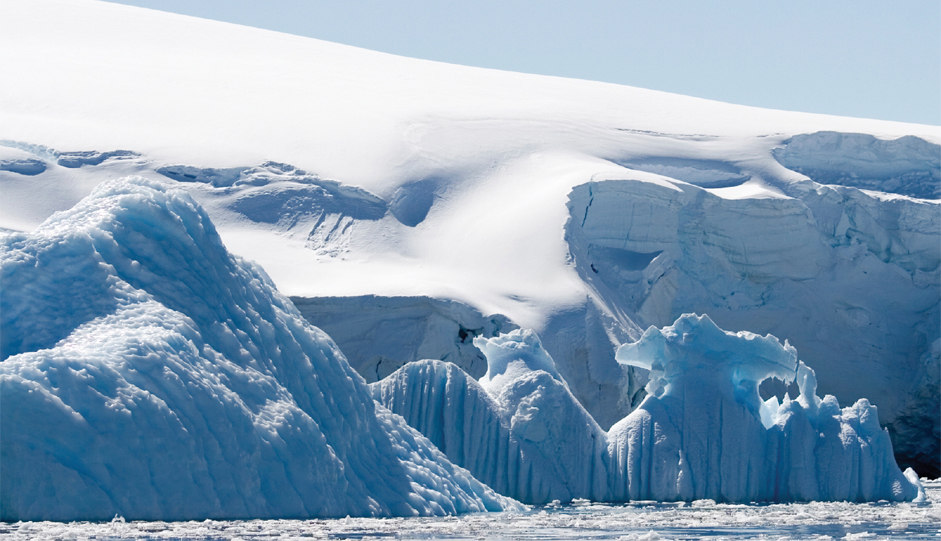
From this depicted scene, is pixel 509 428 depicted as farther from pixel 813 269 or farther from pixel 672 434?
pixel 813 269

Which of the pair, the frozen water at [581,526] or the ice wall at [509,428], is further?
the ice wall at [509,428]

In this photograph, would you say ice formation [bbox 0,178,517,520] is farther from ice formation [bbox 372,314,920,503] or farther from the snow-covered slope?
the snow-covered slope

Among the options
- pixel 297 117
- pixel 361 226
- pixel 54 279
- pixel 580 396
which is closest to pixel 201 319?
pixel 54 279

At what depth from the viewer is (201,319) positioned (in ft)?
33.3

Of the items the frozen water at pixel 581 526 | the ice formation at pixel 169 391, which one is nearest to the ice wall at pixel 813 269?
the frozen water at pixel 581 526

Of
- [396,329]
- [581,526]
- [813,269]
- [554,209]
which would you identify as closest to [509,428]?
[581,526]

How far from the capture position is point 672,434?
15117 millimetres

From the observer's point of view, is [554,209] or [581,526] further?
[554,209]

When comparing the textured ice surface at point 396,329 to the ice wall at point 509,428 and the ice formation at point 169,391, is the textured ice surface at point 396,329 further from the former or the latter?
the ice formation at point 169,391

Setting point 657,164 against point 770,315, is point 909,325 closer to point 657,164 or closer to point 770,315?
point 770,315

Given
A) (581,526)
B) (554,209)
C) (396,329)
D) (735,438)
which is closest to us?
(581,526)

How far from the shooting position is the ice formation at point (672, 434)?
14.6 meters

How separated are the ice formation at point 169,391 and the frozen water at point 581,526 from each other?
323mm

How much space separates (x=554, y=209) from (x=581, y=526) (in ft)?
38.6
